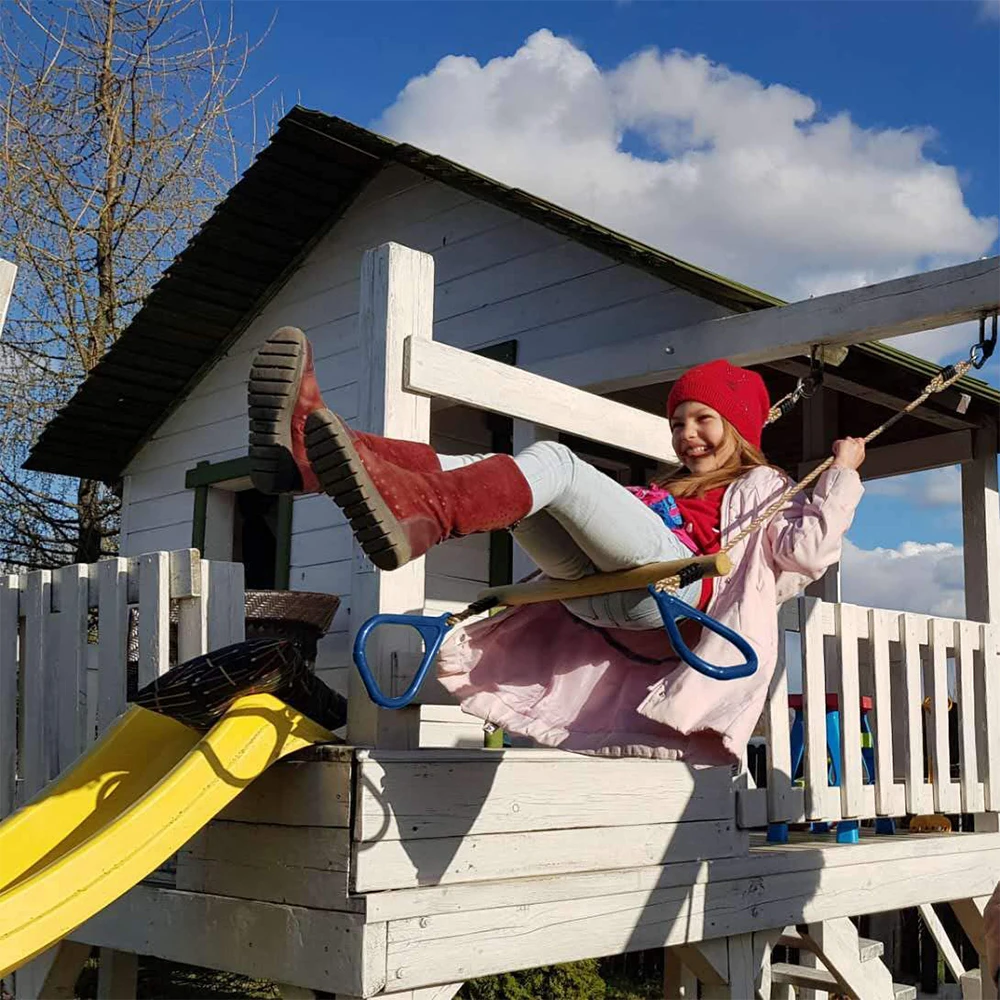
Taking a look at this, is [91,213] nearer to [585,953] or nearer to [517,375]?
[517,375]

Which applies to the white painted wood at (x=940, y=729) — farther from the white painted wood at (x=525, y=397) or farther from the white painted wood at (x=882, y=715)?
the white painted wood at (x=525, y=397)

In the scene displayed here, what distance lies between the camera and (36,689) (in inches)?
175

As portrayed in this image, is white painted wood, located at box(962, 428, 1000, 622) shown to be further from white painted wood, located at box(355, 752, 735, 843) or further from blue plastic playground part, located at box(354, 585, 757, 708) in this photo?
blue plastic playground part, located at box(354, 585, 757, 708)

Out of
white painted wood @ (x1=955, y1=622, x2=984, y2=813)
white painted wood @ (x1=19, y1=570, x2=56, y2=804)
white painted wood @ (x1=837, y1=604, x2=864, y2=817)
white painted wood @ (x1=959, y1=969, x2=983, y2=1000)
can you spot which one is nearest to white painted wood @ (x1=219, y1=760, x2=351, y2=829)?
white painted wood @ (x1=19, y1=570, x2=56, y2=804)

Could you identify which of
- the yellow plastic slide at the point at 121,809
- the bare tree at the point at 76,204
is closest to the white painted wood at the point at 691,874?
the yellow plastic slide at the point at 121,809

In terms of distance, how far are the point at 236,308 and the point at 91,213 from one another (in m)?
5.44

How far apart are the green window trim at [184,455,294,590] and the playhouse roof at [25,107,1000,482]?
2.08 ft

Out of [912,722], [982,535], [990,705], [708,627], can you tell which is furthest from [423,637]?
[982,535]

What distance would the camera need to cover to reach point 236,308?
8508 mm

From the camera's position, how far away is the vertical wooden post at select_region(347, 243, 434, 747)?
11.0 feet

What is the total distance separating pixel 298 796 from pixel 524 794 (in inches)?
24.5

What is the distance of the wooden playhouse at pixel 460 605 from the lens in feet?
10.5

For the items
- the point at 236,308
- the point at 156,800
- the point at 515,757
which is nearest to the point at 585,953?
the point at 515,757

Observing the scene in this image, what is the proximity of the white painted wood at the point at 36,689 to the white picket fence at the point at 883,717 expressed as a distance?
2338 millimetres
